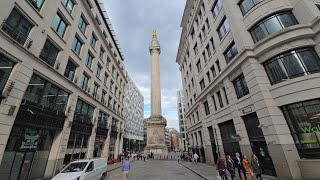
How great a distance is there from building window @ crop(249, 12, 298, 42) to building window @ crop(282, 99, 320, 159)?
20.6ft

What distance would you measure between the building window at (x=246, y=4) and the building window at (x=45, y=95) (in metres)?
20.5

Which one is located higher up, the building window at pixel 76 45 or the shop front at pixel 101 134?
the building window at pixel 76 45

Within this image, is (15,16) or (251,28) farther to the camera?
(251,28)

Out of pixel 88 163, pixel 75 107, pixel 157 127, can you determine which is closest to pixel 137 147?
pixel 157 127

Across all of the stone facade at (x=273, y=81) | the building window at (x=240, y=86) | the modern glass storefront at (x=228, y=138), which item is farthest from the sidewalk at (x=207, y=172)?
the building window at (x=240, y=86)

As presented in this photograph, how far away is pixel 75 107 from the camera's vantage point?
792 inches

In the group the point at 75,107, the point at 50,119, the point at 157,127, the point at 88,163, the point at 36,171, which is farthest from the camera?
the point at 157,127

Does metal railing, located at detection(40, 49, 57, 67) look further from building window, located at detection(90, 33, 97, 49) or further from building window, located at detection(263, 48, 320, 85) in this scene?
A: building window, located at detection(263, 48, 320, 85)

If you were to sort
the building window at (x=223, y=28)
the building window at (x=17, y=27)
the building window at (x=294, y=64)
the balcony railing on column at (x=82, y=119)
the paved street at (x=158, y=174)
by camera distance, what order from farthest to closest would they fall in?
the balcony railing on column at (x=82, y=119)
the building window at (x=223, y=28)
the paved street at (x=158, y=174)
the building window at (x=294, y=64)
the building window at (x=17, y=27)

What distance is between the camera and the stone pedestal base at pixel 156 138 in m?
38.5

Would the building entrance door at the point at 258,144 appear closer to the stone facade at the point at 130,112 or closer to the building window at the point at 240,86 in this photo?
the building window at the point at 240,86

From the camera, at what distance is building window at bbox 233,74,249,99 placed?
1587 centimetres

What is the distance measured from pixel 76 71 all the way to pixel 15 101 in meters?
9.86

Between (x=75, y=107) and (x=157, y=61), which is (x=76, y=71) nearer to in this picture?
(x=75, y=107)
